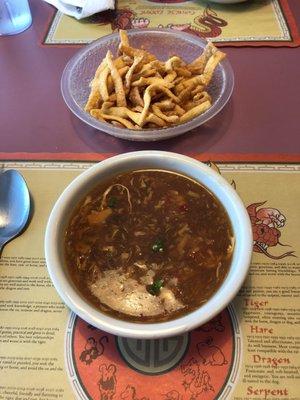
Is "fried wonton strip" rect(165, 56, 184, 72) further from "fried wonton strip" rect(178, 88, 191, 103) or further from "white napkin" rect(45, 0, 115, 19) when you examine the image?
"white napkin" rect(45, 0, 115, 19)

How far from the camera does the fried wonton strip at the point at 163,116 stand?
960 mm

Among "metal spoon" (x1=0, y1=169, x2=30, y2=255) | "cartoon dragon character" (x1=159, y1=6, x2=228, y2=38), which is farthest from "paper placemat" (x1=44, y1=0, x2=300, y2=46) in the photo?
"metal spoon" (x1=0, y1=169, x2=30, y2=255)

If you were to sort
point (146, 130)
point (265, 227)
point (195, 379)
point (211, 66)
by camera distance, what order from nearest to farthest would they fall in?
point (195, 379), point (265, 227), point (146, 130), point (211, 66)

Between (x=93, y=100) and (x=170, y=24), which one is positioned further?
(x=170, y=24)

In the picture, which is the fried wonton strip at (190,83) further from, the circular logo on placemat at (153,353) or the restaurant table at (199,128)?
the circular logo on placemat at (153,353)

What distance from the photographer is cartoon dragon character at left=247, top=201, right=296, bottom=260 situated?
0.82 metres

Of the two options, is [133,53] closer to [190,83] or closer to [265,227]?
[190,83]

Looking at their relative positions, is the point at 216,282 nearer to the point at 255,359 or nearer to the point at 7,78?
the point at 255,359

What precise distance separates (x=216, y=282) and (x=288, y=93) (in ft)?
2.11

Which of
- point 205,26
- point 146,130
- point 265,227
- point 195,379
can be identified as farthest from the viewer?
point 205,26

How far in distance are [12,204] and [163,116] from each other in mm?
387

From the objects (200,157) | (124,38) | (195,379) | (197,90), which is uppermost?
(124,38)

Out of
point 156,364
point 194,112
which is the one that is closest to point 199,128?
point 194,112

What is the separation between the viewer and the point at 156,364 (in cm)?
69
